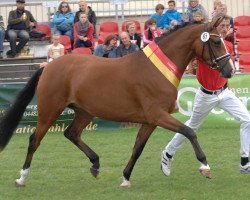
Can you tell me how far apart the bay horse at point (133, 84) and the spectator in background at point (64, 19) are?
8553mm

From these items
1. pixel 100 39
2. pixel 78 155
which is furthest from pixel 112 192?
pixel 100 39

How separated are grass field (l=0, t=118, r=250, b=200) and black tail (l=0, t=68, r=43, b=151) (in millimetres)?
610

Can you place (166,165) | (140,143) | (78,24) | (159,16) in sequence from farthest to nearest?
(159,16)
(78,24)
(166,165)
(140,143)

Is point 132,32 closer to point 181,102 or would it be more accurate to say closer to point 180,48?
point 181,102

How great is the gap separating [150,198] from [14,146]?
5057mm

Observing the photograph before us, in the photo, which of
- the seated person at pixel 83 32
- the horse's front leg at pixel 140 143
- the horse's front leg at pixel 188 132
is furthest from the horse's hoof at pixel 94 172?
the seated person at pixel 83 32

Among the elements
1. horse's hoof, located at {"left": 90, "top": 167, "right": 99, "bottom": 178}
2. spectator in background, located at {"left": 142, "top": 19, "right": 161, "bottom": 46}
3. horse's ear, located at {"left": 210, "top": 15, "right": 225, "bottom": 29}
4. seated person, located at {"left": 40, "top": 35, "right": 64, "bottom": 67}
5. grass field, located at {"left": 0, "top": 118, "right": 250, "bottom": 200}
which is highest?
horse's ear, located at {"left": 210, "top": 15, "right": 225, "bottom": 29}

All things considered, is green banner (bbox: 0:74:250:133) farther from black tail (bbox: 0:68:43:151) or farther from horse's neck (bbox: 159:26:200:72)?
horse's neck (bbox: 159:26:200:72)

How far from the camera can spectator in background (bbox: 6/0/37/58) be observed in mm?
17641

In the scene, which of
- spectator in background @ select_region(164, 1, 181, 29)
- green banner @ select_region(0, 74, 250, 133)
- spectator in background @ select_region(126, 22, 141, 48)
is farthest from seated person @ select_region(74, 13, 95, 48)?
green banner @ select_region(0, 74, 250, 133)

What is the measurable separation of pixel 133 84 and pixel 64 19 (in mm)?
9507

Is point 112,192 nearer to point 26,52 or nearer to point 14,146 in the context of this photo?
point 14,146

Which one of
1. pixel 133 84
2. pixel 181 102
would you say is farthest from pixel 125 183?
pixel 181 102

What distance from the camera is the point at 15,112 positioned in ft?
32.0
